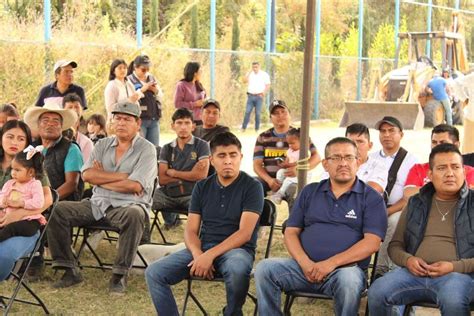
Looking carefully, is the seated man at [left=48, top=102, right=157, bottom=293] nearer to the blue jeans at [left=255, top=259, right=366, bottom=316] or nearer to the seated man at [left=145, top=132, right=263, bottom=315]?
the seated man at [left=145, top=132, right=263, bottom=315]

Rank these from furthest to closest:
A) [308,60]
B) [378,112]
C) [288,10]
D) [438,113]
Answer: [288,10], [438,113], [378,112], [308,60]

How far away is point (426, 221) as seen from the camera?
4781 millimetres

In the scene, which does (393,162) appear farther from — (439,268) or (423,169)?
(439,268)

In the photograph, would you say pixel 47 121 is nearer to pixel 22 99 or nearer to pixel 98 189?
pixel 98 189

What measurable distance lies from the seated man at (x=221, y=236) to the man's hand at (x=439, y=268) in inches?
42.5

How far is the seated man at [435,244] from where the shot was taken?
4574 millimetres

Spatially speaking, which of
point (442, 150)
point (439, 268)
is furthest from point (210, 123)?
point (439, 268)

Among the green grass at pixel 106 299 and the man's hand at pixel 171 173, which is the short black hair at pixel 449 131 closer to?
the green grass at pixel 106 299

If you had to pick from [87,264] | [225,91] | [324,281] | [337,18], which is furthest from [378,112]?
[324,281]

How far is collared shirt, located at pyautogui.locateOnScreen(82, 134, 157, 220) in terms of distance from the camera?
6.57 m

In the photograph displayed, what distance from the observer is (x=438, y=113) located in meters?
23.7

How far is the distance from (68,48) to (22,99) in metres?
1.37

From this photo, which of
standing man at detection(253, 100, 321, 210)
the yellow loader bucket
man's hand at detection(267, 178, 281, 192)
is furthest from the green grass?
the yellow loader bucket

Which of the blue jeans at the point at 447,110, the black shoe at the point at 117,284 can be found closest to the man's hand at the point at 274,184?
the black shoe at the point at 117,284
